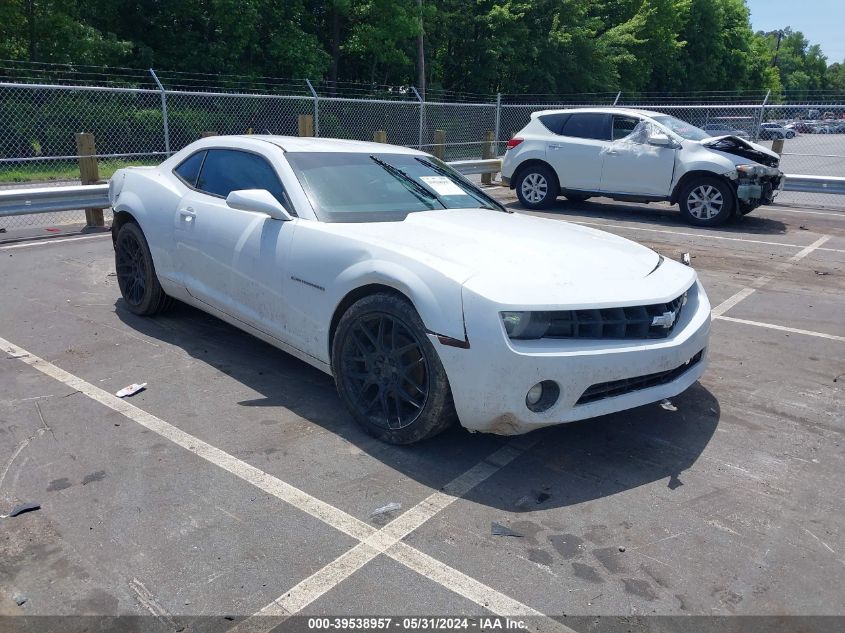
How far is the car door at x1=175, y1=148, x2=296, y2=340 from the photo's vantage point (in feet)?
13.9

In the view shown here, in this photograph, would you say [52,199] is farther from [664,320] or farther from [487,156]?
[487,156]

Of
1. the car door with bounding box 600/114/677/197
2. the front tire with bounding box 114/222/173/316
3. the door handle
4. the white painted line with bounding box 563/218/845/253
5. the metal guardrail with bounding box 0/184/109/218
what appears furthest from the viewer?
the car door with bounding box 600/114/677/197

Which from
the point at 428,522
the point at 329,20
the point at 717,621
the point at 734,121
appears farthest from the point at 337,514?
the point at 329,20

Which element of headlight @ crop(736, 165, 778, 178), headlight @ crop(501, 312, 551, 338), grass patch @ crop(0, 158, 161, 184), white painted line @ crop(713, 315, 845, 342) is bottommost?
white painted line @ crop(713, 315, 845, 342)

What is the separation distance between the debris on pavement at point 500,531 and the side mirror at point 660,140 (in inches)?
372

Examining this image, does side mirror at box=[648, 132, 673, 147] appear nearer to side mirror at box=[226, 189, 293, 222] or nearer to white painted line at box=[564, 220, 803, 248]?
white painted line at box=[564, 220, 803, 248]

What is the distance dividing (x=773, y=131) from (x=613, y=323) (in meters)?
16.8

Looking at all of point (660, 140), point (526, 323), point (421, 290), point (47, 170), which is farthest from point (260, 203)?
point (47, 170)

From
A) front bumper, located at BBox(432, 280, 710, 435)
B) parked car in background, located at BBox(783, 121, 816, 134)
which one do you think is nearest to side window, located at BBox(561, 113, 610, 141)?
parked car in background, located at BBox(783, 121, 816, 134)

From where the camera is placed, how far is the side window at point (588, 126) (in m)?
11.9

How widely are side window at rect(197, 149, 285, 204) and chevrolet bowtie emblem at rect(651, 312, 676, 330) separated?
2.26 meters

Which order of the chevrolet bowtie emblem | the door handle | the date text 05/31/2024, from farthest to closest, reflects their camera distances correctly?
1. the door handle
2. the chevrolet bowtie emblem
3. the date text 05/31/2024

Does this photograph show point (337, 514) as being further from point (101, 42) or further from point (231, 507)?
point (101, 42)

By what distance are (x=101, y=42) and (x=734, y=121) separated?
58.8 feet
